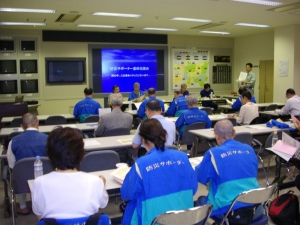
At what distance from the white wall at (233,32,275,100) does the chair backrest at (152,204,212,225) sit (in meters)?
10.4

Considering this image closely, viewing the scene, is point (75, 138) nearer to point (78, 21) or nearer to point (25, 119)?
point (25, 119)

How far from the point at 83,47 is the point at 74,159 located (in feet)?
30.0

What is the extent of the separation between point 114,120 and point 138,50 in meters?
6.73

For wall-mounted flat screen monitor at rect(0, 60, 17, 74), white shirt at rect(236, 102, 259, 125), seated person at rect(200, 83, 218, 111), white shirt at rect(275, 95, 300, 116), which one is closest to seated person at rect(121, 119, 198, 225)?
white shirt at rect(236, 102, 259, 125)

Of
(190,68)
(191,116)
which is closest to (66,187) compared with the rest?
(191,116)

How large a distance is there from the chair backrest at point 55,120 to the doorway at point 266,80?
7940 mm

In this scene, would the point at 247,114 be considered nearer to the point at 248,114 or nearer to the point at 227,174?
the point at 248,114

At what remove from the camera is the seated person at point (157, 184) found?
2217mm

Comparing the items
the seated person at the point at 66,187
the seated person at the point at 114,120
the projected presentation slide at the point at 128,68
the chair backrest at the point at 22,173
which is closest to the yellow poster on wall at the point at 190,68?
the projected presentation slide at the point at 128,68

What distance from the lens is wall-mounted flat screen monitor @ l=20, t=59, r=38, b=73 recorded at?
10022 mm

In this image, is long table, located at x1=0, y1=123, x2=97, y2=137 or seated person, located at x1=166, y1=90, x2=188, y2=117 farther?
seated person, located at x1=166, y1=90, x2=188, y2=117

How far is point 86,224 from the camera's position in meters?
1.88

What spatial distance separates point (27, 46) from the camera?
32.8 feet

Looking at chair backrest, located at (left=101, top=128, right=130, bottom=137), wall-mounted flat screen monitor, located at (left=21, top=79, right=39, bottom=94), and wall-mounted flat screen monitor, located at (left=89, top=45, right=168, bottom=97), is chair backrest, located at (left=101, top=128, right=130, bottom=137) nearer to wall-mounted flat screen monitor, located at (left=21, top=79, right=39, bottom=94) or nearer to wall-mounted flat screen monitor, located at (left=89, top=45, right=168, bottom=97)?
wall-mounted flat screen monitor, located at (left=21, top=79, right=39, bottom=94)
